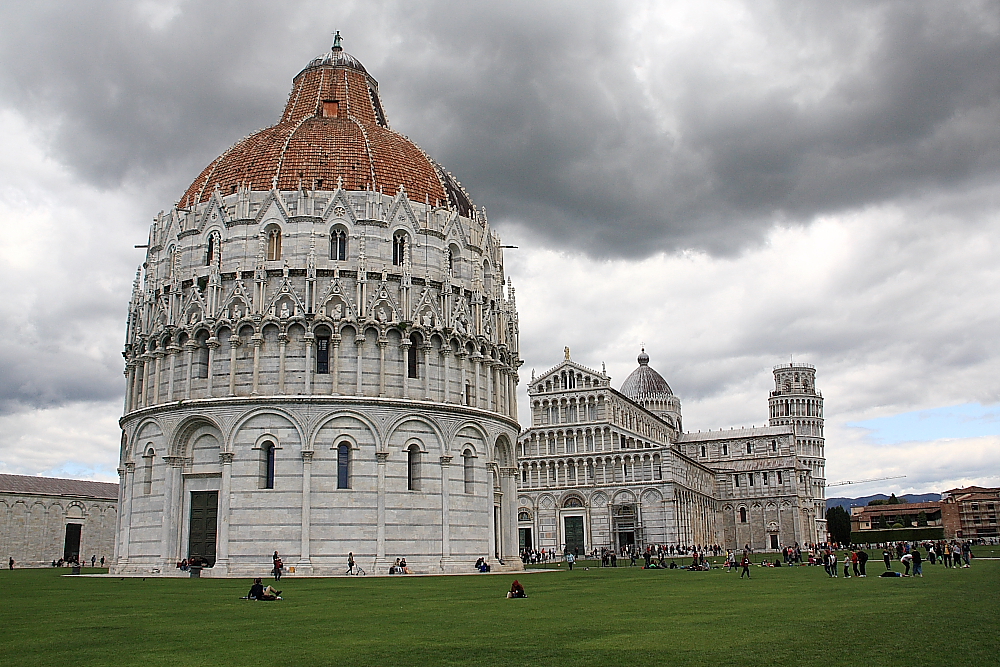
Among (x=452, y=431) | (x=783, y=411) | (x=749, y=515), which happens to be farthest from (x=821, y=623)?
(x=783, y=411)

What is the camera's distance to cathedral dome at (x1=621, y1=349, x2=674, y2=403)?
474 ft

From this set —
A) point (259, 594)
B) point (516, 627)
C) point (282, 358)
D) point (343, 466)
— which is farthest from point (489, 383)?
point (516, 627)

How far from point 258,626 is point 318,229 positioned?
1227 inches

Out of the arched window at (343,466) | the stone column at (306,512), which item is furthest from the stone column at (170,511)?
the arched window at (343,466)

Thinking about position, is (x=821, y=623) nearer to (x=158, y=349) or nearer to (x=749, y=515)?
(x=158, y=349)

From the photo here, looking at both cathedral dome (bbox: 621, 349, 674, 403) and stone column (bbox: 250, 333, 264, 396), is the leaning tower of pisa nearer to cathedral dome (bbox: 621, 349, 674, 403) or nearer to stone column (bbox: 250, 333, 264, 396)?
cathedral dome (bbox: 621, 349, 674, 403)

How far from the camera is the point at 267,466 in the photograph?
45.3 m

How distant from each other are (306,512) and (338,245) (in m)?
14.0

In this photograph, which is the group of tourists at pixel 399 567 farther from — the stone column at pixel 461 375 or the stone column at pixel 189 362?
the stone column at pixel 189 362

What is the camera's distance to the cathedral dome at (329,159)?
5050 centimetres

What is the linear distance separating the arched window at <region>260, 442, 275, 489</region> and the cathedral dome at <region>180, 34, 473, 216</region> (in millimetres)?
14189

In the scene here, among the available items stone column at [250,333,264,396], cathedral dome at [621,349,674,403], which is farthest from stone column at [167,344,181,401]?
cathedral dome at [621,349,674,403]

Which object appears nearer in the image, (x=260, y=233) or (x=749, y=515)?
(x=260, y=233)

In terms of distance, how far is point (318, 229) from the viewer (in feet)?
158
